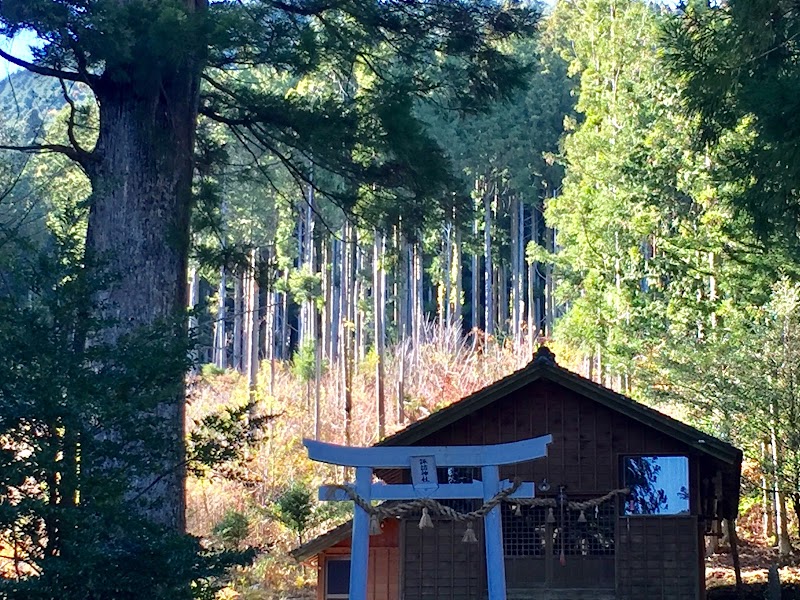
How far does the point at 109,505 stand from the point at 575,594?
10181mm

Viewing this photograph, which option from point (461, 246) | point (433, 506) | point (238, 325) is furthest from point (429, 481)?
point (238, 325)

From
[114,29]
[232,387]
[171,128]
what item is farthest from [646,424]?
[232,387]

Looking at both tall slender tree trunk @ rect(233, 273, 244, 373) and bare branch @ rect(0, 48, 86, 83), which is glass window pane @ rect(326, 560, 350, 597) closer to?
bare branch @ rect(0, 48, 86, 83)

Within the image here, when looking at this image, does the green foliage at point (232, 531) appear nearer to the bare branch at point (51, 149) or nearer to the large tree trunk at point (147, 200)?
the large tree trunk at point (147, 200)

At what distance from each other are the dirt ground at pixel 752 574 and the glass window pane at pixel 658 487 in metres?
3.76

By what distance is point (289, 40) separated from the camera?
1059 cm

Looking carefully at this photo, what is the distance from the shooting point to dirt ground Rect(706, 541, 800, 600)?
1928cm

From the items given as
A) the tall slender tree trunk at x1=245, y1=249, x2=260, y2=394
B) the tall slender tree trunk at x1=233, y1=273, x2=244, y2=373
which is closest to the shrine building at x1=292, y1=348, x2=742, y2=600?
the tall slender tree trunk at x1=245, y1=249, x2=260, y2=394

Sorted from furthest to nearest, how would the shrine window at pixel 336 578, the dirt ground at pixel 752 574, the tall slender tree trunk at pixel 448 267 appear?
the tall slender tree trunk at pixel 448 267 < the dirt ground at pixel 752 574 < the shrine window at pixel 336 578

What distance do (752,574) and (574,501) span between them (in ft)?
27.9

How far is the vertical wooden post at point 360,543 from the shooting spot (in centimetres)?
1086

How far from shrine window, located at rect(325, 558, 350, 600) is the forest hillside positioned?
3030 mm

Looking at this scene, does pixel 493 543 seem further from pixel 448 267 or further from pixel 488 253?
pixel 448 267

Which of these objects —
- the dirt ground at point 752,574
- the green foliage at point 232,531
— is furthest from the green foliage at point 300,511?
the dirt ground at point 752,574
